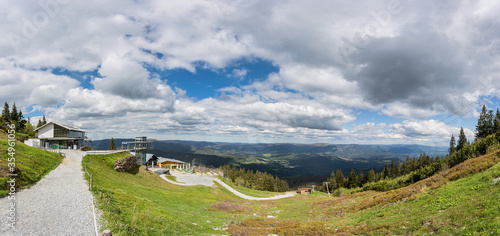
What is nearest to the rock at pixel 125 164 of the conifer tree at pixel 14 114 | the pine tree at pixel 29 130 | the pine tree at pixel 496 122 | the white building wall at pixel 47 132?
the white building wall at pixel 47 132

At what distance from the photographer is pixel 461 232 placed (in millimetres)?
11148

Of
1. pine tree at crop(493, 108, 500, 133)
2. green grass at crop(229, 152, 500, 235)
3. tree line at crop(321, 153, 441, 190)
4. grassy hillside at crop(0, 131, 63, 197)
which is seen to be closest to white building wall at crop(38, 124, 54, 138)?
grassy hillside at crop(0, 131, 63, 197)

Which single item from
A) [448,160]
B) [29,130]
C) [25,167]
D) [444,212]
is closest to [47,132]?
[29,130]

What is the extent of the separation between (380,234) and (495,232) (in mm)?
5862

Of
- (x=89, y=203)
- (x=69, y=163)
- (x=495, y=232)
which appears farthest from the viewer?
(x=69, y=163)

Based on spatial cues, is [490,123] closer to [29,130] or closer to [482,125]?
[482,125]

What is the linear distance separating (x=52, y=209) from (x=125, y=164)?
34.5 m

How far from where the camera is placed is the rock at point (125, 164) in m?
44.5

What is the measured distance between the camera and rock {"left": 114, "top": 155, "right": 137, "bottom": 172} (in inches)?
1751

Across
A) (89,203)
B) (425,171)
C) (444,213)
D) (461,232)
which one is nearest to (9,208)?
(89,203)

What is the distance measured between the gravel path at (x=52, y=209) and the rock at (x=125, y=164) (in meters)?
21.5

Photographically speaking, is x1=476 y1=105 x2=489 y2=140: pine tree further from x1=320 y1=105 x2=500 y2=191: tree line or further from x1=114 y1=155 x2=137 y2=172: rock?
x1=114 y1=155 x2=137 y2=172: rock

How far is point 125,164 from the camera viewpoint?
154ft

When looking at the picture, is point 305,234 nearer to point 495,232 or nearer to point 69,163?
point 495,232
